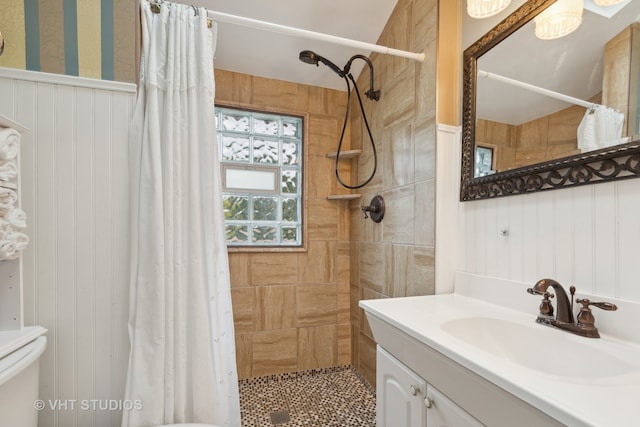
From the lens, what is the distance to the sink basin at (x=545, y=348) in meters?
0.68

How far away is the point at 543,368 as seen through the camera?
793mm

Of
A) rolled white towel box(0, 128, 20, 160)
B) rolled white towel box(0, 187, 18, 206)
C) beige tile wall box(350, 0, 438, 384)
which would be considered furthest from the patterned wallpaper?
beige tile wall box(350, 0, 438, 384)

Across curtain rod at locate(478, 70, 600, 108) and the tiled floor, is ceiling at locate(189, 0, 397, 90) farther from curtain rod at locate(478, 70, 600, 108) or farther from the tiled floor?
the tiled floor

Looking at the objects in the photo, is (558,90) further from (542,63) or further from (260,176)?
(260,176)

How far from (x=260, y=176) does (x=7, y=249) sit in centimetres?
148

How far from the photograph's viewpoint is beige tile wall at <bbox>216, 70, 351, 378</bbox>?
2035 mm

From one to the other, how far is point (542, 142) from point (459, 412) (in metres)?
0.92

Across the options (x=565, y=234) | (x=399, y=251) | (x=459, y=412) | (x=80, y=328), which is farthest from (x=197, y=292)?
(x=565, y=234)

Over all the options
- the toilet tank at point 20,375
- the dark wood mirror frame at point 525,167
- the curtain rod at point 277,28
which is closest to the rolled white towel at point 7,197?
the toilet tank at point 20,375

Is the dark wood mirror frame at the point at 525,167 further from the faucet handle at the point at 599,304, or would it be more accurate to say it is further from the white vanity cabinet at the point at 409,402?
the white vanity cabinet at the point at 409,402

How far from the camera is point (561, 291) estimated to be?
826mm

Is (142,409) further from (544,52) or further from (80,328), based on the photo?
(544,52)

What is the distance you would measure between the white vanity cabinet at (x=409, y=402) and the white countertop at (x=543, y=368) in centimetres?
16

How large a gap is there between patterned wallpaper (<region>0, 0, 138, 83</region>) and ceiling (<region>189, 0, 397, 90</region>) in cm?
73
